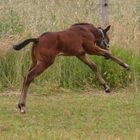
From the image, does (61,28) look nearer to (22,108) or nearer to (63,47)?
(63,47)

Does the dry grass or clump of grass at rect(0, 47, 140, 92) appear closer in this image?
clump of grass at rect(0, 47, 140, 92)

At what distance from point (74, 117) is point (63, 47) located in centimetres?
106

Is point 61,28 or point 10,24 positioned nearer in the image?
point 61,28

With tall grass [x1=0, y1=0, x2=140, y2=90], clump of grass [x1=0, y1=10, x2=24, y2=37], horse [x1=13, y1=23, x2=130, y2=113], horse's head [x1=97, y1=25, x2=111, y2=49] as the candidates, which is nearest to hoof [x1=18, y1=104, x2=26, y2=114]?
horse [x1=13, y1=23, x2=130, y2=113]

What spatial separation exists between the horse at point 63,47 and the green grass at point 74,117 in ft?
1.54

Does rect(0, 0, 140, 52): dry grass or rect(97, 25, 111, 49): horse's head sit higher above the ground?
rect(97, 25, 111, 49): horse's head

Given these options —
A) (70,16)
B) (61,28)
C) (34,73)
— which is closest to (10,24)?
(61,28)

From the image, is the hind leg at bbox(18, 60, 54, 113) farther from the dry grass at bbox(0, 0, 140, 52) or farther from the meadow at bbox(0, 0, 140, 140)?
the dry grass at bbox(0, 0, 140, 52)

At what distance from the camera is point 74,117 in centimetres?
717

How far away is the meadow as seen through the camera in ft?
21.3

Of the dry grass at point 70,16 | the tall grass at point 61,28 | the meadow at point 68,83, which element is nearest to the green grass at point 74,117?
the meadow at point 68,83

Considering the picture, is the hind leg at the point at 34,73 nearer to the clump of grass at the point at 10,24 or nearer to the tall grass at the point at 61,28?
the tall grass at the point at 61,28

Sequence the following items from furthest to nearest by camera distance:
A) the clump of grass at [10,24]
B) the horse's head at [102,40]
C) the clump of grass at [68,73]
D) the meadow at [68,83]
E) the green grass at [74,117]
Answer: the clump of grass at [10,24] < the clump of grass at [68,73] < the horse's head at [102,40] < the meadow at [68,83] < the green grass at [74,117]

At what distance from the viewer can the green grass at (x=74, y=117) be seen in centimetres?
612
